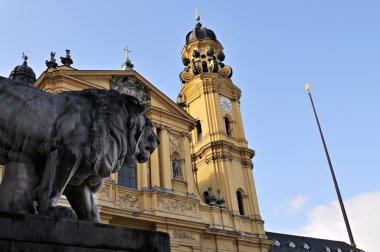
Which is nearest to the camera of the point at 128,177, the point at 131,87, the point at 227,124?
the point at 128,177

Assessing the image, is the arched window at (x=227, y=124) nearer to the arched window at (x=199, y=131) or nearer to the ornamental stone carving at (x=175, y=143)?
the arched window at (x=199, y=131)

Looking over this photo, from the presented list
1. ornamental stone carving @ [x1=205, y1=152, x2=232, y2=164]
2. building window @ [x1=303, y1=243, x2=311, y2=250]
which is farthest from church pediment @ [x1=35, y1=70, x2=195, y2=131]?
building window @ [x1=303, y1=243, x2=311, y2=250]

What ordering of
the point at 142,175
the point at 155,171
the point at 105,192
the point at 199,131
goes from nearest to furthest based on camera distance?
the point at 105,192 → the point at 142,175 → the point at 155,171 → the point at 199,131

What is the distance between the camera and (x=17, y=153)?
3.20m

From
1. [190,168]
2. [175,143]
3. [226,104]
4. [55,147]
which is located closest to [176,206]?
[190,168]

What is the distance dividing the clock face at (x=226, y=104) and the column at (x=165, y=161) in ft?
22.1

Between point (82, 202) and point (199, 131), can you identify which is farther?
point (199, 131)

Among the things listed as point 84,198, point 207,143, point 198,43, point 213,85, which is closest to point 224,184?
point 207,143

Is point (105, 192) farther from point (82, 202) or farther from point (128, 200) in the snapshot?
point (82, 202)

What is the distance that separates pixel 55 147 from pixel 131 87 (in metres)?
17.7

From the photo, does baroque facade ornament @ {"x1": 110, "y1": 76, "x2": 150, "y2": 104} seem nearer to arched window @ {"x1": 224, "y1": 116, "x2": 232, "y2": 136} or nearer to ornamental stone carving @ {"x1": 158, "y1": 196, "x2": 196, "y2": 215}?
ornamental stone carving @ {"x1": 158, "y1": 196, "x2": 196, "y2": 215}

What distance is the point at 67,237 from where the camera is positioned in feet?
9.51

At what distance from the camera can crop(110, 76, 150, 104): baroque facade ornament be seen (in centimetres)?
2020

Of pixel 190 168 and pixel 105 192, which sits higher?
pixel 190 168
